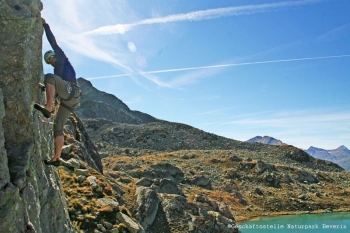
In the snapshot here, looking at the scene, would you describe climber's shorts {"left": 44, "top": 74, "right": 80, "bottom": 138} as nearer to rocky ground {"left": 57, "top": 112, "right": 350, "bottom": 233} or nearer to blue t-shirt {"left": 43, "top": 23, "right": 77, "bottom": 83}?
blue t-shirt {"left": 43, "top": 23, "right": 77, "bottom": 83}

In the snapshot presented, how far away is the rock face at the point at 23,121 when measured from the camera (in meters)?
8.28

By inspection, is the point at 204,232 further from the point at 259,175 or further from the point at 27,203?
the point at 259,175

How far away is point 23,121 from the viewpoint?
938cm

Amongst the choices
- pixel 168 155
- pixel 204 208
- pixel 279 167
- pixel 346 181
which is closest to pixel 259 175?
pixel 279 167

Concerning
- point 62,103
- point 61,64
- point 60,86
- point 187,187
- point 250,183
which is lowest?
point 187,187

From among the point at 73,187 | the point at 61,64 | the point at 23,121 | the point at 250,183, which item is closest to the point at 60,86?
the point at 61,64

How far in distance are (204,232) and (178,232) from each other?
2.70 meters

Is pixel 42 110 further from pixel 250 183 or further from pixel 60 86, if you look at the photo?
pixel 250 183

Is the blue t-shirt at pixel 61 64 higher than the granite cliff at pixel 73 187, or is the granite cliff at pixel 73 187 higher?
the blue t-shirt at pixel 61 64

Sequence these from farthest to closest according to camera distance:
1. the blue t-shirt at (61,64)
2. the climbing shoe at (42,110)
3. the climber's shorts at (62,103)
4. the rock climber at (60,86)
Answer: the blue t-shirt at (61,64), the rock climber at (60,86), the climber's shorts at (62,103), the climbing shoe at (42,110)

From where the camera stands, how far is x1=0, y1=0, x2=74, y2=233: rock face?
326 inches

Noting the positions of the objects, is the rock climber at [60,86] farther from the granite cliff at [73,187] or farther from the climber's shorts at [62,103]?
the granite cliff at [73,187]

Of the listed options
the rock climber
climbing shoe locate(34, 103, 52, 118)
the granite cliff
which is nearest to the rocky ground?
the granite cliff

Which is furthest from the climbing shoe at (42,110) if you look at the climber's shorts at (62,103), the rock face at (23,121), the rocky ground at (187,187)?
the rocky ground at (187,187)
